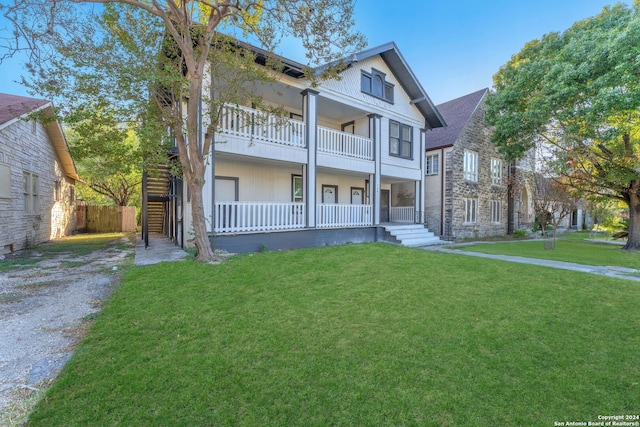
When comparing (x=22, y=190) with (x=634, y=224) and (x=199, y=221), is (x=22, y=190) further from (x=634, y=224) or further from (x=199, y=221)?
(x=634, y=224)

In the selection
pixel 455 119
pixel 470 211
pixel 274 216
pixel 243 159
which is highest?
pixel 455 119

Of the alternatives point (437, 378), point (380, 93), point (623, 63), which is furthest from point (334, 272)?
point (623, 63)

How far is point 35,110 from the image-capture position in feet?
33.1

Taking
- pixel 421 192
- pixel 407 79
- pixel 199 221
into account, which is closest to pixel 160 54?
pixel 199 221

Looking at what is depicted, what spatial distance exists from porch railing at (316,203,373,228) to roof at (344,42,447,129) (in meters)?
6.48

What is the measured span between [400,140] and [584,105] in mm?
7315

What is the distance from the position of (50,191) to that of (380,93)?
16.9 meters

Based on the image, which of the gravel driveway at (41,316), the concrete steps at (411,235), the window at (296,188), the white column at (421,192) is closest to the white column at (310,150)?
the window at (296,188)

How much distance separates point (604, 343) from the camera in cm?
372

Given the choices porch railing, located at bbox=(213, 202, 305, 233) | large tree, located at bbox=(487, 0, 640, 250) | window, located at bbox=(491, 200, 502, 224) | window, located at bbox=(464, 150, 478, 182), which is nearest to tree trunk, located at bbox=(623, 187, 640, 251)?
large tree, located at bbox=(487, 0, 640, 250)

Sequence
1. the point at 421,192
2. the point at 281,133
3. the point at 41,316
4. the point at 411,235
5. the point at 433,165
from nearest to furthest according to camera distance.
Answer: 1. the point at 41,316
2. the point at 281,133
3. the point at 411,235
4. the point at 421,192
5. the point at 433,165

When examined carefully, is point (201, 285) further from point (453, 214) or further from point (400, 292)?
point (453, 214)

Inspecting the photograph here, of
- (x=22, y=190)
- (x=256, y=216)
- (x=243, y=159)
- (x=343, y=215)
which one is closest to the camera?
(x=256, y=216)

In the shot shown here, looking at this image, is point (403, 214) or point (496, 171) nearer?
point (403, 214)
